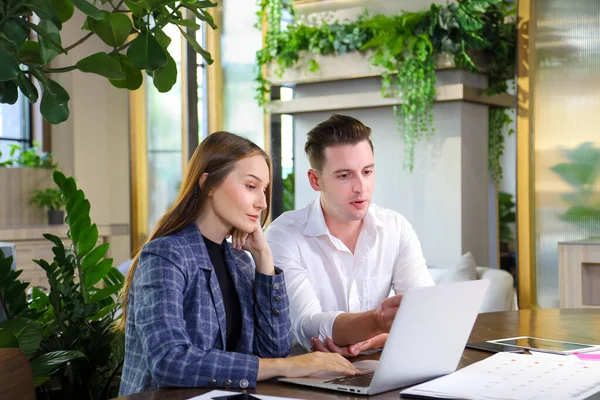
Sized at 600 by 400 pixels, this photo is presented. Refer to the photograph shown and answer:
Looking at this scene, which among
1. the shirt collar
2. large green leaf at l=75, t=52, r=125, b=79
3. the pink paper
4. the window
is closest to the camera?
large green leaf at l=75, t=52, r=125, b=79

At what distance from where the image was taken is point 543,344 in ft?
6.11

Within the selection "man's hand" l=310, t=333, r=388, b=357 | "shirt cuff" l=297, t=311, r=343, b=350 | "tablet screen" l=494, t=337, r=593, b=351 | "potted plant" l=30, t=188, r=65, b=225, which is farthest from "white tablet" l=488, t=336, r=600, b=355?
"potted plant" l=30, t=188, r=65, b=225

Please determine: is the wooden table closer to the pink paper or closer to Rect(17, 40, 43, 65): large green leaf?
the pink paper

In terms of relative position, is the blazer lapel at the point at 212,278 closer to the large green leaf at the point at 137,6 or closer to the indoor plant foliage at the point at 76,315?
the large green leaf at the point at 137,6

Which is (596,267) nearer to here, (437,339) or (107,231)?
(437,339)

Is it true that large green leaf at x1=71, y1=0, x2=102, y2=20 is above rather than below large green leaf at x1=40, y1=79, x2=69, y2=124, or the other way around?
above

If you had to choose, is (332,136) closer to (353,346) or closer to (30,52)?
(353,346)

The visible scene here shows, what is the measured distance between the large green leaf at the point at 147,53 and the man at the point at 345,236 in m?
1.15

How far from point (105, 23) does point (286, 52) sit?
4.13 m

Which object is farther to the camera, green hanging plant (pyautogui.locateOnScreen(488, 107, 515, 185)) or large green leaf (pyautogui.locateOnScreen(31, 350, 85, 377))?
green hanging plant (pyautogui.locateOnScreen(488, 107, 515, 185))

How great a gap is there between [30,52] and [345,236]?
52.1 inches

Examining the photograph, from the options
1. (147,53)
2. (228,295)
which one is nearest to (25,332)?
(228,295)

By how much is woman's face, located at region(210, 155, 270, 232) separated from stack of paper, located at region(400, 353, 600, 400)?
0.57 metres

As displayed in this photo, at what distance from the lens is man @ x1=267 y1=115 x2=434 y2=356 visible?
2400 millimetres
